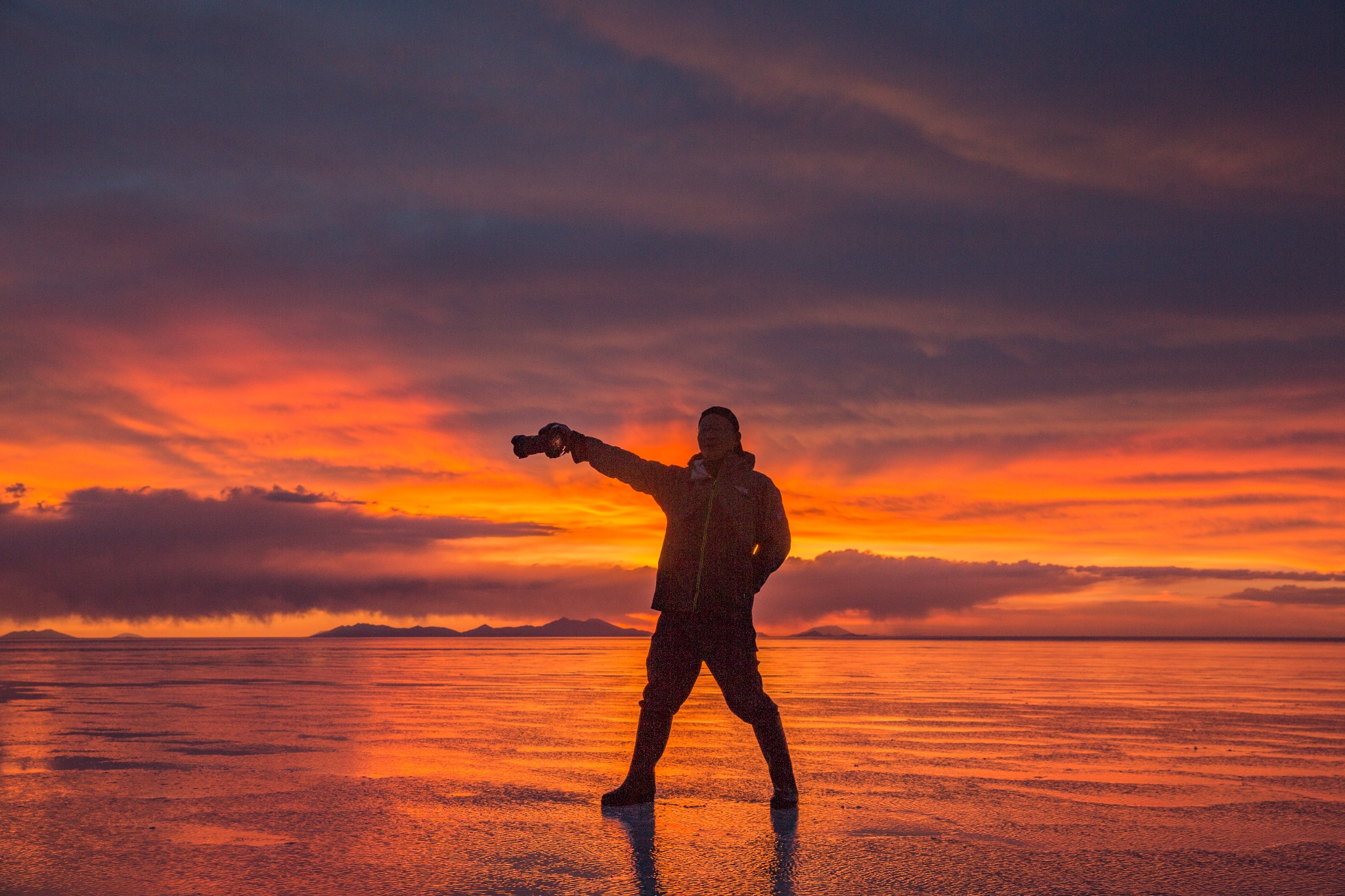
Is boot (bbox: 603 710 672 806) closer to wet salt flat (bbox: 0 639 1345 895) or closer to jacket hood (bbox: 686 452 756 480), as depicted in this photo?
wet salt flat (bbox: 0 639 1345 895)

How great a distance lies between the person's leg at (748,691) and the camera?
5168 millimetres

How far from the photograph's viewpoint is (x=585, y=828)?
4684 mm

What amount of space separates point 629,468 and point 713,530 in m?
0.54

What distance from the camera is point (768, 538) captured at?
17.5 ft

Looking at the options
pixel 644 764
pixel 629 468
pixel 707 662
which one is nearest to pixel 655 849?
pixel 644 764

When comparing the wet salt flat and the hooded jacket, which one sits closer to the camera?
the wet salt flat

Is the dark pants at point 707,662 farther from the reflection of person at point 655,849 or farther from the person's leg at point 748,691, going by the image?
the reflection of person at point 655,849

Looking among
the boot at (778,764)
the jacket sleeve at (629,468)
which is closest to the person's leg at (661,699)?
the boot at (778,764)

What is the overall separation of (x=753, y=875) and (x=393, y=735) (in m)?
5.69

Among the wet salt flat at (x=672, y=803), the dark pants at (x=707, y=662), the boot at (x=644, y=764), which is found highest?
the dark pants at (x=707, y=662)

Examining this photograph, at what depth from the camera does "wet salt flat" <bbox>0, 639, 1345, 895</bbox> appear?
12.6ft

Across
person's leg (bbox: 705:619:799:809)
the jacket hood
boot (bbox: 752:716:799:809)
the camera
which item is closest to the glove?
the camera

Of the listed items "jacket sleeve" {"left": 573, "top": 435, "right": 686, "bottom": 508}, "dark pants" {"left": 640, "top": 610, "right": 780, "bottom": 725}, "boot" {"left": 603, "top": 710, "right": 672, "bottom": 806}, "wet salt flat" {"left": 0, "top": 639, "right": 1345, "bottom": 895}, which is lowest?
"wet salt flat" {"left": 0, "top": 639, "right": 1345, "bottom": 895}

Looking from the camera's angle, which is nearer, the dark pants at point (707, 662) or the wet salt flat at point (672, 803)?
the wet salt flat at point (672, 803)
